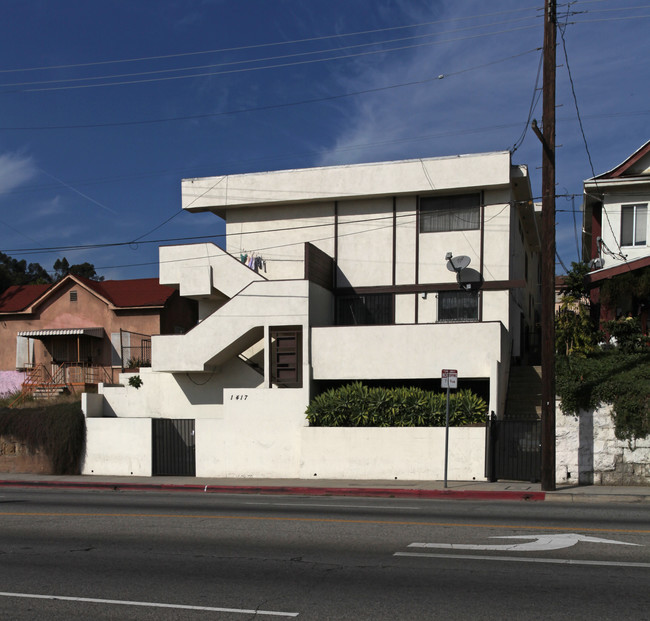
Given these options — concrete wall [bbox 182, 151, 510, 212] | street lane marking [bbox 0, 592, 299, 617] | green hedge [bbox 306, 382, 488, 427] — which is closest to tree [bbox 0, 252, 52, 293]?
concrete wall [bbox 182, 151, 510, 212]

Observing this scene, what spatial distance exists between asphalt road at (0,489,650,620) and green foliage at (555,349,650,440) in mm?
3532

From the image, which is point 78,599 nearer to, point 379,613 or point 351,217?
point 379,613

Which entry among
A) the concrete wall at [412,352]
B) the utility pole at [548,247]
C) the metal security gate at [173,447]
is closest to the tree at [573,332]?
the concrete wall at [412,352]

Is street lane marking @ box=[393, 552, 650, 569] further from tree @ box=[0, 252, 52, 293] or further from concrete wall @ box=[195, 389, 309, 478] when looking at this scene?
tree @ box=[0, 252, 52, 293]

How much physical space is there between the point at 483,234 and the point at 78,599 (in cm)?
1927

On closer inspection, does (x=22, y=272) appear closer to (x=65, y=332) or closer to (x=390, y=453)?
(x=65, y=332)

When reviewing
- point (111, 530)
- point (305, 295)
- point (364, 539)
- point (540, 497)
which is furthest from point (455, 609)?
point (305, 295)

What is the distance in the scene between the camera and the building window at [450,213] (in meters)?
24.1

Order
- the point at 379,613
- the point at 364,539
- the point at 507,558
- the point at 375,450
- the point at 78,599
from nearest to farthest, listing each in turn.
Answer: the point at 379,613 → the point at 78,599 → the point at 507,558 → the point at 364,539 → the point at 375,450

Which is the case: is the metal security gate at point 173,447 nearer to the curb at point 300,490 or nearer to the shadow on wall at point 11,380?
the curb at point 300,490

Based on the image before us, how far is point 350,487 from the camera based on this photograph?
58.1ft

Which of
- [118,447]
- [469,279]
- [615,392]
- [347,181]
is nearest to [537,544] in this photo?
[615,392]

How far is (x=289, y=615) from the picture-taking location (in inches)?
262

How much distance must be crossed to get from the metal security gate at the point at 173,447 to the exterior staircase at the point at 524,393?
967cm
